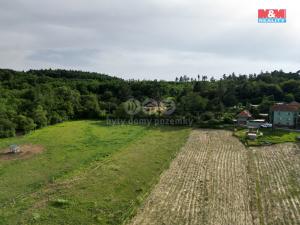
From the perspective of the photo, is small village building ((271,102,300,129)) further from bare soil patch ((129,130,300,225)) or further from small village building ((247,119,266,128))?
bare soil patch ((129,130,300,225))

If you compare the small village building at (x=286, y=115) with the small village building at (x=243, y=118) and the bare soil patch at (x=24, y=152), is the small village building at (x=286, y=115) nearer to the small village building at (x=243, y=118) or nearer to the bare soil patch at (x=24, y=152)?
the small village building at (x=243, y=118)

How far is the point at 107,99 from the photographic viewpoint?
54.6 meters

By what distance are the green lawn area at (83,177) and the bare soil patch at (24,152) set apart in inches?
32.7

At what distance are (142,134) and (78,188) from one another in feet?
55.8

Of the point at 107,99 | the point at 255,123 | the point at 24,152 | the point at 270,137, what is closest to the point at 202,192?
the point at 24,152

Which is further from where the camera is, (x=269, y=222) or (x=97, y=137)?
(x=97, y=137)

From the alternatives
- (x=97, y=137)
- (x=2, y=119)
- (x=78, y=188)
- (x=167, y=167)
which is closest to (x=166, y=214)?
(x=78, y=188)

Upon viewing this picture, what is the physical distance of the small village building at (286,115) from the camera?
36.1 meters

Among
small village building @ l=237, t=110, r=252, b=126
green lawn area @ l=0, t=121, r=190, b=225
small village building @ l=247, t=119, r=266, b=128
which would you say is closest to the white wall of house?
small village building @ l=247, t=119, r=266, b=128

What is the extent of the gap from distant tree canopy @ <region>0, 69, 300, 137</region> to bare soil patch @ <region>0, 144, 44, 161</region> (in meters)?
6.94

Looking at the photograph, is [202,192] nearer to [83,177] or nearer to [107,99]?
[83,177]

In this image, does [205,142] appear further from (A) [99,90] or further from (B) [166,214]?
(A) [99,90]

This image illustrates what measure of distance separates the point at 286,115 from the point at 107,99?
30950mm

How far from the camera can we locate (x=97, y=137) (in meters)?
31.8
